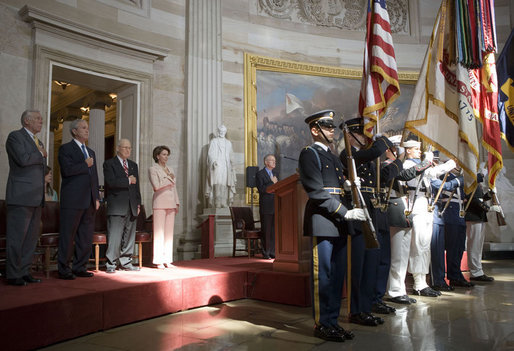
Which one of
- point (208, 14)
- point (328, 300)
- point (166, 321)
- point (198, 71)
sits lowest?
point (166, 321)

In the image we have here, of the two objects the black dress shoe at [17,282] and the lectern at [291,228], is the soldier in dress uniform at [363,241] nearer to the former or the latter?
the lectern at [291,228]

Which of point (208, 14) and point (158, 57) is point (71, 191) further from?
point (208, 14)

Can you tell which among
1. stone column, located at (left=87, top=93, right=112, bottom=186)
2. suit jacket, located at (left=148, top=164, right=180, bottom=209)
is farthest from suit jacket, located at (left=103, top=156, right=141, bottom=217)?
stone column, located at (left=87, top=93, right=112, bottom=186)

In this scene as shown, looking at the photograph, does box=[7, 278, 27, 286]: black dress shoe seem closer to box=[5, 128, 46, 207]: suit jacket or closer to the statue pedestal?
box=[5, 128, 46, 207]: suit jacket

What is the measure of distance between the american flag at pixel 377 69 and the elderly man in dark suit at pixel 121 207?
3016 mm

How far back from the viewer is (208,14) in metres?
10.4

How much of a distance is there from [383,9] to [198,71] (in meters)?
6.00

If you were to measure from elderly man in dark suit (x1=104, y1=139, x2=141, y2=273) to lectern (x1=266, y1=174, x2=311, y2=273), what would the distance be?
1784 mm

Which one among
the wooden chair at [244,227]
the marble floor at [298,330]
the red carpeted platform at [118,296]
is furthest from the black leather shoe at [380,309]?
the wooden chair at [244,227]

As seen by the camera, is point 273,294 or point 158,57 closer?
point 273,294

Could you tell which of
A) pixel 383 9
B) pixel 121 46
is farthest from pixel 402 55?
pixel 383 9

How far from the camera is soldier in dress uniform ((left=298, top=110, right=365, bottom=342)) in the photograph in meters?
3.48

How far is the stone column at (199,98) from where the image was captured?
32.0 ft

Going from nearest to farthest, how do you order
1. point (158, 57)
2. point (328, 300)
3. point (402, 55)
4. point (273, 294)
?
point (328, 300)
point (273, 294)
point (158, 57)
point (402, 55)
